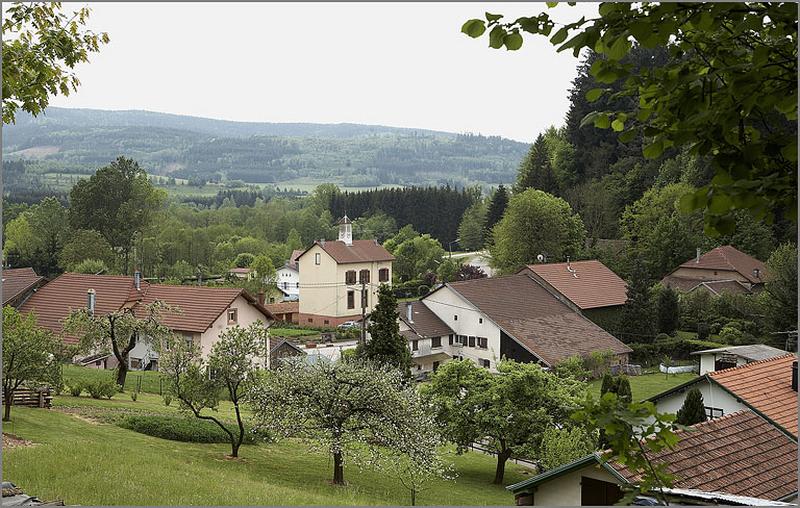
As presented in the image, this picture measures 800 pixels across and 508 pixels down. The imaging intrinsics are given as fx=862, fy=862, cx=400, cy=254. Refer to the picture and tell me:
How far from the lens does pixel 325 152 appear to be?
→ 117875mm

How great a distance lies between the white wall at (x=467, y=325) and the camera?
25.6 m

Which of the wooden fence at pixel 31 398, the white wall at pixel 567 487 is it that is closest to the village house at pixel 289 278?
the wooden fence at pixel 31 398

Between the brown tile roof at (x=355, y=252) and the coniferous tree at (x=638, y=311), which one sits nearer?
the coniferous tree at (x=638, y=311)

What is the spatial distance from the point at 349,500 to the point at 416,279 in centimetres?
3139

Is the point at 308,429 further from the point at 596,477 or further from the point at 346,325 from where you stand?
the point at 346,325

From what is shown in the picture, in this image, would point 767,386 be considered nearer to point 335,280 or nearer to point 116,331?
point 116,331

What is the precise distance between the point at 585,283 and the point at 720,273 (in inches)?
208

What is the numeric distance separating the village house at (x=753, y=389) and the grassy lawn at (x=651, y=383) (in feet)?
35.2

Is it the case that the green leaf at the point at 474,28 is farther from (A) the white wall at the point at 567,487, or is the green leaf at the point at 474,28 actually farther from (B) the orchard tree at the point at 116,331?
(B) the orchard tree at the point at 116,331

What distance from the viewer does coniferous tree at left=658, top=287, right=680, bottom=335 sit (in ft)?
91.9

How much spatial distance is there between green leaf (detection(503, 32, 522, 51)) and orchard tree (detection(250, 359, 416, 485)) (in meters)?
8.84

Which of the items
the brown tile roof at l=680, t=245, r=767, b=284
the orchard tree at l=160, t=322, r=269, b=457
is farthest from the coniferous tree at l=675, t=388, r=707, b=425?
the brown tile roof at l=680, t=245, r=767, b=284

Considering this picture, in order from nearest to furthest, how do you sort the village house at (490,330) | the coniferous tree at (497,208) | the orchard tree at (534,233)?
the village house at (490,330), the orchard tree at (534,233), the coniferous tree at (497,208)

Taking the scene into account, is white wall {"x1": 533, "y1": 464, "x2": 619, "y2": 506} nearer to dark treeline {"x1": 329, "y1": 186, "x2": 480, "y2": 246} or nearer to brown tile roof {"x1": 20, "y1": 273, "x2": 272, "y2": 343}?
brown tile roof {"x1": 20, "y1": 273, "x2": 272, "y2": 343}
